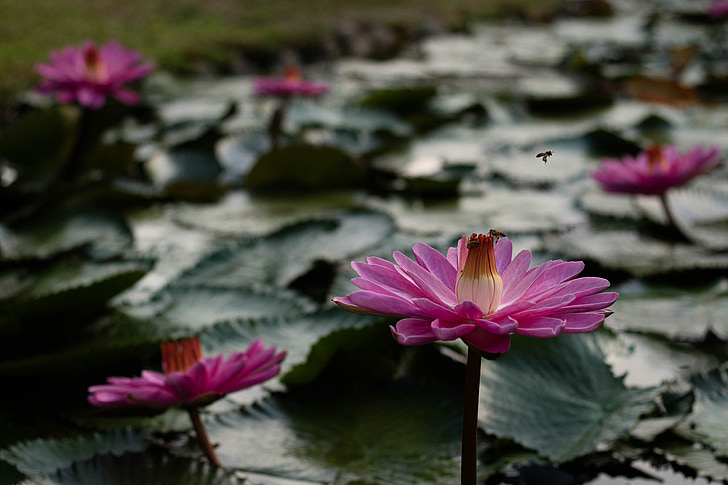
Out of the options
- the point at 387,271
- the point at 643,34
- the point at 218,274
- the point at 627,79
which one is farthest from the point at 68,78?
the point at 643,34

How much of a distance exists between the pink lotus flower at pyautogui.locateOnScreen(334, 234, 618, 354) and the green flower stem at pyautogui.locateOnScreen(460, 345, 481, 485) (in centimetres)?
2

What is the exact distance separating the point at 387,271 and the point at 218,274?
0.59m

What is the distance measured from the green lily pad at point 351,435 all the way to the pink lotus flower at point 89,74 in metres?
0.79

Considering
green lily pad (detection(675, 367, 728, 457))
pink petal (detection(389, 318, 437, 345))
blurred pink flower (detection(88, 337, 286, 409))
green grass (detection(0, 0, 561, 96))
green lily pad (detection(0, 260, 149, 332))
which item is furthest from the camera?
green grass (detection(0, 0, 561, 96))

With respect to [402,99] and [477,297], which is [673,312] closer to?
[477,297]

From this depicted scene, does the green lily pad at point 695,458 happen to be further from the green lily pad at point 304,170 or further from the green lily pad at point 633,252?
the green lily pad at point 304,170

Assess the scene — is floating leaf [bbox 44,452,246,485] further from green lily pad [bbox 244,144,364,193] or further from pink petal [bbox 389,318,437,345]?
green lily pad [bbox 244,144,364,193]

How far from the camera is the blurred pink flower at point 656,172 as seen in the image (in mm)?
978

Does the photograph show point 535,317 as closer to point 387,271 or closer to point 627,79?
point 387,271

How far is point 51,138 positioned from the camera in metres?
1.37

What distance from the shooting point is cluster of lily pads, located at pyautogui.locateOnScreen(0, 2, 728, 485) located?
59cm

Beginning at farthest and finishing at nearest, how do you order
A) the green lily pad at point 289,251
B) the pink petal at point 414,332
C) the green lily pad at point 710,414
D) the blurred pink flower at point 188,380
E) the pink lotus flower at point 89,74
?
the pink lotus flower at point 89,74 → the green lily pad at point 289,251 → the green lily pad at point 710,414 → the blurred pink flower at point 188,380 → the pink petal at point 414,332

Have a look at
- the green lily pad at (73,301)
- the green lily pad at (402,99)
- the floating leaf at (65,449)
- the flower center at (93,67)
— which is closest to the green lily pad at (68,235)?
the green lily pad at (73,301)

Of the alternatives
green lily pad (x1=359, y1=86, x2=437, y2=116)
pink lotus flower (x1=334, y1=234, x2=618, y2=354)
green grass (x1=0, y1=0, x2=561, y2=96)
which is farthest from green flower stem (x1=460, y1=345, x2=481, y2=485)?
green grass (x1=0, y1=0, x2=561, y2=96)
